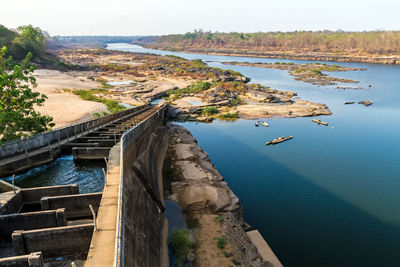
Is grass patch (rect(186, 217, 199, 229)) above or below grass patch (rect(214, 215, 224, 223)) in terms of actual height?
below

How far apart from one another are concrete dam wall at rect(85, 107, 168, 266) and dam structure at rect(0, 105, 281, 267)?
44 mm

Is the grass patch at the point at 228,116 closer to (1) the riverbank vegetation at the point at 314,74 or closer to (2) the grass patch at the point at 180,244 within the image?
(2) the grass patch at the point at 180,244

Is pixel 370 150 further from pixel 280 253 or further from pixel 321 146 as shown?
pixel 280 253

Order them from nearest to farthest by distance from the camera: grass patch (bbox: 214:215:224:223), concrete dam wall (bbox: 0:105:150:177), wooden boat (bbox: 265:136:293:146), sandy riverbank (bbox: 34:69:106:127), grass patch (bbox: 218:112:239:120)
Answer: grass patch (bbox: 214:215:224:223) → concrete dam wall (bbox: 0:105:150:177) → wooden boat (bbox: 265:136:293:146) → sandy riverbank (bbox: 34:69:106:127) → grass patch (bbox: 218:112:239:120)

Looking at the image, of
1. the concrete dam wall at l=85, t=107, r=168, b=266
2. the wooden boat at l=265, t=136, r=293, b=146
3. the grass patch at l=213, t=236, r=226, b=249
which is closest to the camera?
the concrete dam wall at l=85, t=107, r=168, b=266

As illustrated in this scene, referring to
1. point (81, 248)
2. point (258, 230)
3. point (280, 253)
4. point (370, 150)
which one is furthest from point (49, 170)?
point (370, 150)

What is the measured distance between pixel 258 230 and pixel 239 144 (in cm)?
2133

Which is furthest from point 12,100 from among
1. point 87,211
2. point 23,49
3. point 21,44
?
point 21,44

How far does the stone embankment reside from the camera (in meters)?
18.6

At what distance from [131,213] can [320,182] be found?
80.9ft

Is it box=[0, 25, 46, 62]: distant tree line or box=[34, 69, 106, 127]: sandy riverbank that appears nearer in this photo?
box=[34, 69, 106, 127]: sandy riverbank

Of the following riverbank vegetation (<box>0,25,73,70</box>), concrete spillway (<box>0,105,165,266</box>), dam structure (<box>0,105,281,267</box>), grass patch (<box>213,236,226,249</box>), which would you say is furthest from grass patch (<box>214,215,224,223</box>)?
riverbank vegetation (<box>0,25,73,70</box>)

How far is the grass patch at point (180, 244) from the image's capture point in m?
18.7

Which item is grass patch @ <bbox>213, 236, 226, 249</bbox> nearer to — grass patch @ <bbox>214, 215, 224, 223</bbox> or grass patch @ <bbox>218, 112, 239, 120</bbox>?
Result: grass patch @ <bbox>214, 215, 224, 223</bbox>
